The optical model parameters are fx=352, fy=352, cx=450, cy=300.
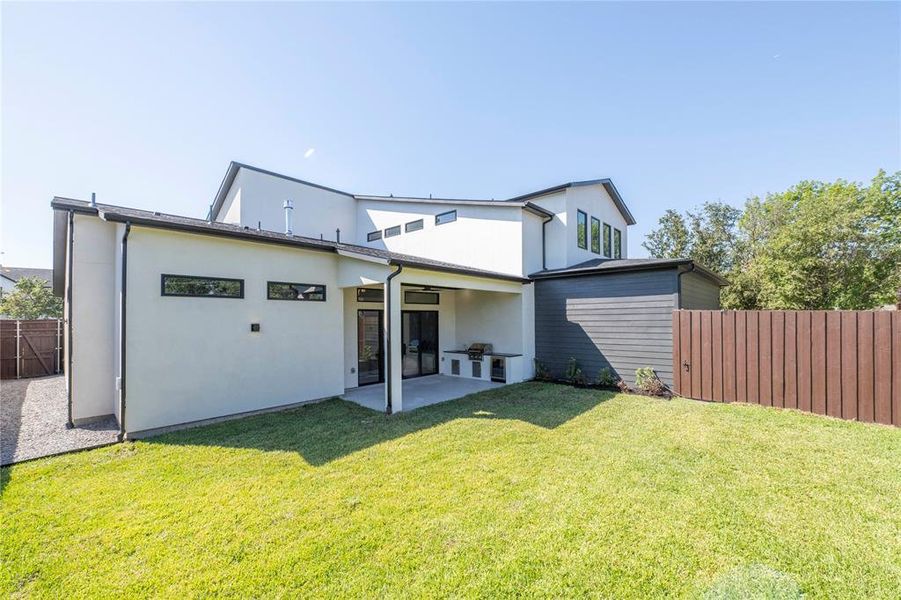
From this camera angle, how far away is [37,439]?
5.55 m

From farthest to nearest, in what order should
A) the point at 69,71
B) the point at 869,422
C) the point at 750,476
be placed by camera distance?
1. the point at 69,71
2. the point at 869,422
3. the point at 750,476

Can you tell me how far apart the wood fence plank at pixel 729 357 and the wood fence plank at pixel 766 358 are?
0.45 meters

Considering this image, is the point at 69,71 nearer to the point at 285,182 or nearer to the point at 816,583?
the point at 285,182

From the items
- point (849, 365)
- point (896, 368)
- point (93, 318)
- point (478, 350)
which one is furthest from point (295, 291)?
point (896, 368)

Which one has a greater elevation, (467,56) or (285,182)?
(467,56)

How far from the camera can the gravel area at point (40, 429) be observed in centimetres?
514

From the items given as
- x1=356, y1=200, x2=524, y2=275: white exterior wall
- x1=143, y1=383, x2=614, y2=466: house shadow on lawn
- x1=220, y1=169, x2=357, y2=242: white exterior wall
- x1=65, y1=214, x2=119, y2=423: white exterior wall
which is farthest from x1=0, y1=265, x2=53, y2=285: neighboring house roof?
x1=143, y1=383, x2=614, y2=466: house shadow on lawn

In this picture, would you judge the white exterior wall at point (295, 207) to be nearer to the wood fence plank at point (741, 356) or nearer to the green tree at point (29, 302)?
the wood fence plank at point (741, 356)

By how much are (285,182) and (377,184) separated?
4527 mm

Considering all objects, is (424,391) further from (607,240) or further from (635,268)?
(607,240)

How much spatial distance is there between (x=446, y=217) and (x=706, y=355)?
8249mm

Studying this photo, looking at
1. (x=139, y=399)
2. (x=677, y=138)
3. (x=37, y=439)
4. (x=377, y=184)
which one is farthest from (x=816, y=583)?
(x=377, y=184)

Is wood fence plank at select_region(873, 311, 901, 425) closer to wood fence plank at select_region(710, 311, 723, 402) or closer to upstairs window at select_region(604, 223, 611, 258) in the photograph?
wood fence plank at select_region(710, 311, 723, 402)

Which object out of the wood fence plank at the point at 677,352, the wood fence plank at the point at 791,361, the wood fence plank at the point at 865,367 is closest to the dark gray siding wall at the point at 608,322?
the wood fence plank at the point at 677,352
